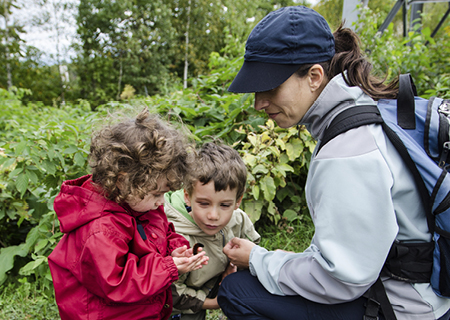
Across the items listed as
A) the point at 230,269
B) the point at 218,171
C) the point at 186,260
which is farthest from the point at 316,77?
the point at 230,269

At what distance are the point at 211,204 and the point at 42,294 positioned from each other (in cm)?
172

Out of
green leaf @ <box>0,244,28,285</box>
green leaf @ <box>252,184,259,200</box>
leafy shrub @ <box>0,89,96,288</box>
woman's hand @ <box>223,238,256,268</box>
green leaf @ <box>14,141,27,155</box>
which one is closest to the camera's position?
woman's hand @ <box>223,238,256,268</box>

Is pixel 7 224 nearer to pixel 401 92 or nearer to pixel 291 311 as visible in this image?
pixel 291 311

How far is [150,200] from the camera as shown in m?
1.56

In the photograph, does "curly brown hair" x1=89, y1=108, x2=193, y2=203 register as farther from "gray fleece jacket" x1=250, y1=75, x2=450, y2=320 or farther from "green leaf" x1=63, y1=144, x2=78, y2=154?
"green leaf" x1=63, y1=144, x2=78, y2=154

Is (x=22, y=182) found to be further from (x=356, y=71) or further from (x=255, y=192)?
(x=356, y=71)

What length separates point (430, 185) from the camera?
1.16 metres

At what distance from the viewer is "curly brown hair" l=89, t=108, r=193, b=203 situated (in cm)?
148

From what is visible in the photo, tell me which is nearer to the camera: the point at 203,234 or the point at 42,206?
the point at 203,234

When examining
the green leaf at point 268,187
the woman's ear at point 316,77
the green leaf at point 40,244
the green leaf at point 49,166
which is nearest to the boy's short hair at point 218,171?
the woman's ear at point 316,77

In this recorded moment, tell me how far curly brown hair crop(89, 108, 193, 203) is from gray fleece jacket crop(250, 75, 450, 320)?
2.23 ft

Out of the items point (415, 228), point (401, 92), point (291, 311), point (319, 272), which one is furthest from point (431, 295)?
point (401, 92)

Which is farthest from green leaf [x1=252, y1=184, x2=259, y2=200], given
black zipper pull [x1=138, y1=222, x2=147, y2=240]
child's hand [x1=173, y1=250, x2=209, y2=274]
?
black zipper pull [x1=138, y1=222, x2=147, y2=240]

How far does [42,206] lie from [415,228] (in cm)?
281
